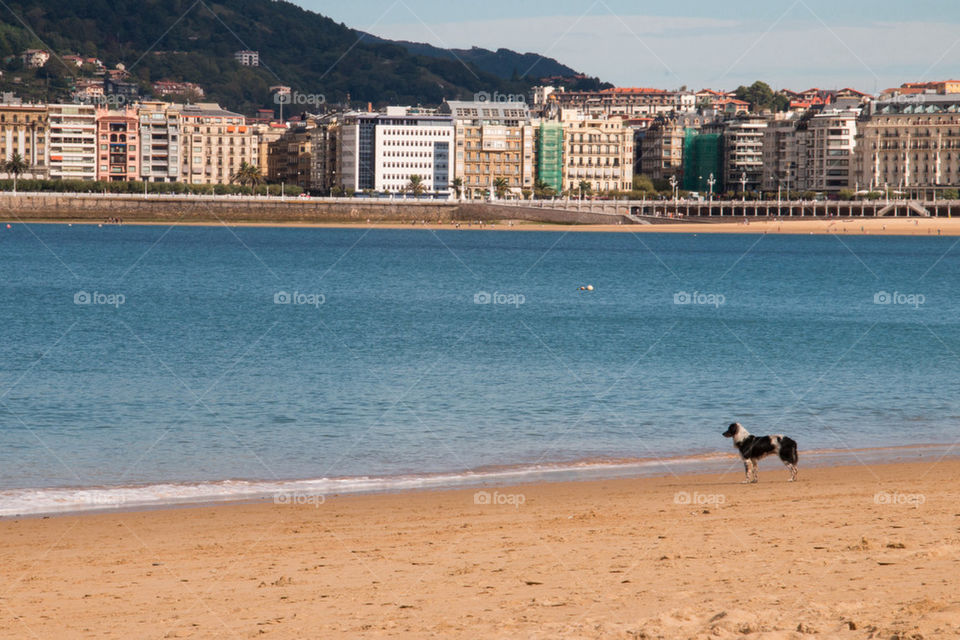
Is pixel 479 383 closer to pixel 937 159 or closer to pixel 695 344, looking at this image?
pixel 695 344

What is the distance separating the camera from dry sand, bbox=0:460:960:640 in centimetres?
723

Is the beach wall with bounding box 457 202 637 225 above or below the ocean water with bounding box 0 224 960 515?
above

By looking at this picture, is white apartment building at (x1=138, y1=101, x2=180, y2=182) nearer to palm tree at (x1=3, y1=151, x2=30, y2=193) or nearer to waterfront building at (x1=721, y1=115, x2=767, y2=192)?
palm tree at (x1=3, y1=151, x2=30, y2=193)

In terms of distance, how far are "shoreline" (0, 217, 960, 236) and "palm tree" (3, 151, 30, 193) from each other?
16.6 metres

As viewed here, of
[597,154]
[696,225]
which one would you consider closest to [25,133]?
[597,154]

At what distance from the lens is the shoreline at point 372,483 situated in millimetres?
11672

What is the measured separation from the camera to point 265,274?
Result: 2510 inches

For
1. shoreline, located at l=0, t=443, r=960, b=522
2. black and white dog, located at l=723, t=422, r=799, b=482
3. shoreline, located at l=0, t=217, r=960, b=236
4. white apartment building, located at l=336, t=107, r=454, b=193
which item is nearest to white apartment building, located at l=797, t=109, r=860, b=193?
shoreline, located at l=0, t=217, r=960, b=236

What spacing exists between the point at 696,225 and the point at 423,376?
117281 mm

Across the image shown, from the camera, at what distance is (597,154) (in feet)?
553

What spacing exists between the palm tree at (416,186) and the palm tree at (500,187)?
8.82 metres

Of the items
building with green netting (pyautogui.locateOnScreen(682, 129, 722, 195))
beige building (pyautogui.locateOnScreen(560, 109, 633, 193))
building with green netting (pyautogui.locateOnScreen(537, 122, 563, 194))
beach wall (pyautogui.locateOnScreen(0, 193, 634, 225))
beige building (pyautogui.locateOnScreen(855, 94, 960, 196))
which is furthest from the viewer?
building with green netting (pyautogui.locateOnScreen(682, 129, 722, 195))

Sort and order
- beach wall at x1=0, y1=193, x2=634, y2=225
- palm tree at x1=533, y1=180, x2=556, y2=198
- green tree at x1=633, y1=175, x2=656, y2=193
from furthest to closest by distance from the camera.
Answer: green tree at x1=633, y1=175, x2=656, y2=193, palm tree at x1=533, y1=180, x2=556, y2=198, beach wall at x1=0, y1=193, x2=634, y2=225

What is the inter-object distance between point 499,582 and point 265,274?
56.6 m
